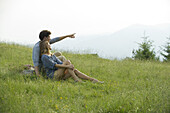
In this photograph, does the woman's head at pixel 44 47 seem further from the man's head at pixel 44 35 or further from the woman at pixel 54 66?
the man's head at pixel 44 35

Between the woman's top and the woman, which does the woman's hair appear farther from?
the woman's top

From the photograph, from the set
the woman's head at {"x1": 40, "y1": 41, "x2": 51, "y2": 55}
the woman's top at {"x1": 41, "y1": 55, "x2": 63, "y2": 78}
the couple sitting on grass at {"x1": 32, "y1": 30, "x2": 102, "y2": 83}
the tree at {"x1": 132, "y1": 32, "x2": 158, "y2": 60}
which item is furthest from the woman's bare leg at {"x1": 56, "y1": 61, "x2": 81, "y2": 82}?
the tree at {"x1": 132, "y1": 32, "x2": 158, "y2": 60}

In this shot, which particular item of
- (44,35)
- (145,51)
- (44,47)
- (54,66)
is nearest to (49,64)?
(54,66)

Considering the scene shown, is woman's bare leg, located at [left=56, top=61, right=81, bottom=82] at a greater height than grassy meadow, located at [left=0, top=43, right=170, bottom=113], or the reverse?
woman's bare leg, located at [left=56, top=61, right=81, bottom=82]

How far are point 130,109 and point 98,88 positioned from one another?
267cm

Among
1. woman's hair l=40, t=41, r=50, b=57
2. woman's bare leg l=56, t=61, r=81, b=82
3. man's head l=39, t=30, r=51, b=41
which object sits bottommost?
woman's bare leg l=56, t=61, r=81, b=82

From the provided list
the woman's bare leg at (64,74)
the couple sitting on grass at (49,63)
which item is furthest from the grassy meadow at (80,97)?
the couple sitting on grass at (49,63)

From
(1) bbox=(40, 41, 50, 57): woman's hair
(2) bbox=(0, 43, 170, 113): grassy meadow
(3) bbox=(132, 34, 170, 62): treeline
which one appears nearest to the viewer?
(2) bbox=(0, 43, 170, 113): grassy meadow

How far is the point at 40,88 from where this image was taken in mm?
5844

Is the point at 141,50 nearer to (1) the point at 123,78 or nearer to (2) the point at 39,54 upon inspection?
(1) the point at 123,78

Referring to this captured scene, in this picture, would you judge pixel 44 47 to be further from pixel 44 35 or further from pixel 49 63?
pixel 49 63

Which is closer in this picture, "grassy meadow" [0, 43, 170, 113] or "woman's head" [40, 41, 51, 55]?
"grassy meadow" [0, 43, 170, 113]

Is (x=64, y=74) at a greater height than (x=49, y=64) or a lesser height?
lesser

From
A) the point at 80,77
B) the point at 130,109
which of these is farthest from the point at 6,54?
the point at 130,109
